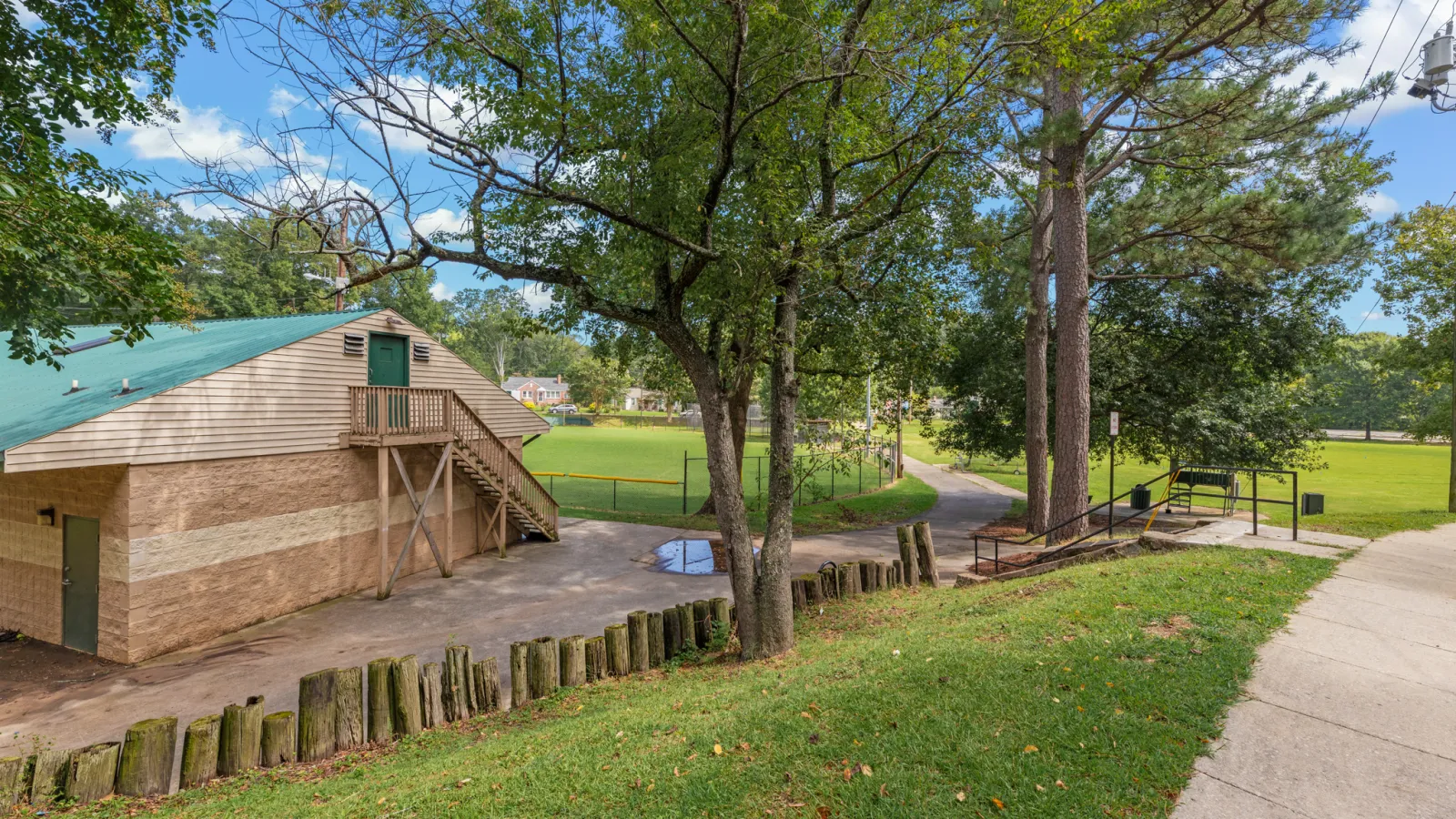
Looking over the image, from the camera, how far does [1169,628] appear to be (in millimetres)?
5703

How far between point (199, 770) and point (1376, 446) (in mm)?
79497

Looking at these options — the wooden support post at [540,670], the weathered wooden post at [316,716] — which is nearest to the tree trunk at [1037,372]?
the wooden support post at [540,670]

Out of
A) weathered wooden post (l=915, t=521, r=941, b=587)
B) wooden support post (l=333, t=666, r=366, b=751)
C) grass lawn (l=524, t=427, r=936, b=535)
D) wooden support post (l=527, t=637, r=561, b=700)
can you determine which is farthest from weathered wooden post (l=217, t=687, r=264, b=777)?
weathered wooden post (l=915, t=521, r=941, b=587)

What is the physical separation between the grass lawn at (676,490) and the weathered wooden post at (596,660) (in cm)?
413

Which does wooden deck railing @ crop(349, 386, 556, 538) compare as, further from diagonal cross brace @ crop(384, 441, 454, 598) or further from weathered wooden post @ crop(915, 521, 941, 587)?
weathered wooden post @ crop(915, 521, 941, 587)

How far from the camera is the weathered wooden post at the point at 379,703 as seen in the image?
6086 millimetres

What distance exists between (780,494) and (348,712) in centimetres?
513

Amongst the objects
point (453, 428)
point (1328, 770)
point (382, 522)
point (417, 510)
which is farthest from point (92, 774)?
point (453, 428)

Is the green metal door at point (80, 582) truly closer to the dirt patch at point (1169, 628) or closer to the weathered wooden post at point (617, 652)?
the weathered wooden post at point (617, 652)

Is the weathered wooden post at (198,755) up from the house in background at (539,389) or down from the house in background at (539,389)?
down

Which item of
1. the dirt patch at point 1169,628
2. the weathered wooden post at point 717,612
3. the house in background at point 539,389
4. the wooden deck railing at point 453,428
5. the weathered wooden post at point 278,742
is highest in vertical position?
the house in background at point 539,389

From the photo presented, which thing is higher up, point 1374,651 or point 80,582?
point 1374,651

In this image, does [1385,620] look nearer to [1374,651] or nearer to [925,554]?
[1374,651]

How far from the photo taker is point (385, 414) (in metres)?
12.3
